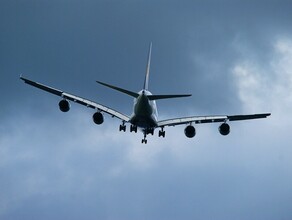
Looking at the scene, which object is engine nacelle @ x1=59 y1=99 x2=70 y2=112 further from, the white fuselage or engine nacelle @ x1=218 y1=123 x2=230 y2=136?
engine nacelle @ x1=218 y1=123 x2=230 y2=136

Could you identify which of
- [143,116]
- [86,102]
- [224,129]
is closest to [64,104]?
[86,102]

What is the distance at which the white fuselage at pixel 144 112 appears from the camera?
229 ft

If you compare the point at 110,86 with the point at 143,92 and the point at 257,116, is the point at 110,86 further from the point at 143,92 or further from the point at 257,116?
the point at 257,116

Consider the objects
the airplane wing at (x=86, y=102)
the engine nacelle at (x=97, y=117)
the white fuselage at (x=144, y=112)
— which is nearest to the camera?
the white fuselage at (x=144, y=112)

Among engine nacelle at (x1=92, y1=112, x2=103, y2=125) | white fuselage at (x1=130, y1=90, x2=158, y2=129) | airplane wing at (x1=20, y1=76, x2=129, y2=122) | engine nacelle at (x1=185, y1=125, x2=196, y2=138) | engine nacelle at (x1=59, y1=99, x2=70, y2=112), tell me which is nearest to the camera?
white fuselage at (x1=130, y1=90, x2=158, y2=129)

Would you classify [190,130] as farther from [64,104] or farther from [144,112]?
[64,104]

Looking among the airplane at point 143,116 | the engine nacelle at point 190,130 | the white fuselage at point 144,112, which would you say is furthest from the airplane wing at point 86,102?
the engine nacelle at point 190,130

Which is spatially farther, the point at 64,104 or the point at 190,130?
the point at 190,130

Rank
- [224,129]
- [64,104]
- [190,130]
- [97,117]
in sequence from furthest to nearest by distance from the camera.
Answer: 1. [190,130]
2. [224,129]
3. [97,117]
4. [64,104]

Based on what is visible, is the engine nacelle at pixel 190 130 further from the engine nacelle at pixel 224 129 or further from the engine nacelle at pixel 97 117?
the engine nacelle at pixel 97 117

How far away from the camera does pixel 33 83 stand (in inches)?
2808

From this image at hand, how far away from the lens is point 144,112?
7062cm

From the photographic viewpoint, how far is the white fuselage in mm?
69750

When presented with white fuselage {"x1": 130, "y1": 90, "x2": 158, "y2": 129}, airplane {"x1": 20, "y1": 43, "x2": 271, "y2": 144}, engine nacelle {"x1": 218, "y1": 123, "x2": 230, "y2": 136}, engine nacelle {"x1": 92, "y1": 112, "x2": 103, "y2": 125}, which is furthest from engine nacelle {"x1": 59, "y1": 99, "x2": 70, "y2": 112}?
engine nacelle {"x1": 218, "y1": 123, "x2": 230, "y2": 136}
